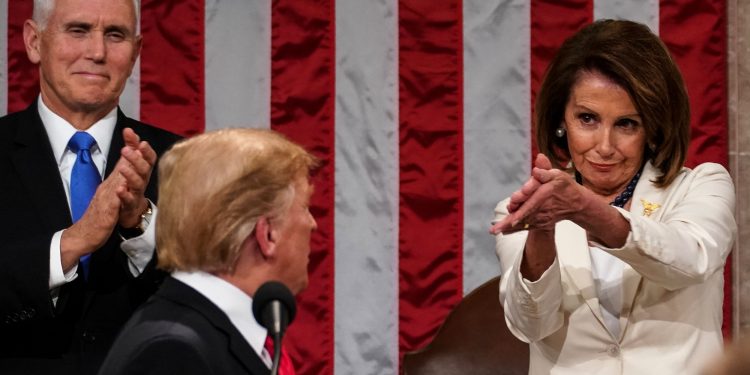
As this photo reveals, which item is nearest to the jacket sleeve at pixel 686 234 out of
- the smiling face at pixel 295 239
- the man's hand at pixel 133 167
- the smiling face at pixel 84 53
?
the smiling face at pixel 295 239

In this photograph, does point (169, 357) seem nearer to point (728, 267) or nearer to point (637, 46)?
point (637, 46)

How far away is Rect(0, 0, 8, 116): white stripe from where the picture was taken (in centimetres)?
402

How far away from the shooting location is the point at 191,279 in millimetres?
1959

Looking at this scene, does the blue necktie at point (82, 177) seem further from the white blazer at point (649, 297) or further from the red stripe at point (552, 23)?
the red stripe at point (552, 23)

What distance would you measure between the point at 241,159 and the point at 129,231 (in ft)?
2.43

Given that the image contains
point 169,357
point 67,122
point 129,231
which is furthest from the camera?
point 67,122

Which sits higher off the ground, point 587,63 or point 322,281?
point 587,63

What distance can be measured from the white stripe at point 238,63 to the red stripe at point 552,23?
85 centimetres

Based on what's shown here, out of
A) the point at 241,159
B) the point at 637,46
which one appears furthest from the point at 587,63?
the point at 241,159

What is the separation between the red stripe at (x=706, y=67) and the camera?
13.2 ft

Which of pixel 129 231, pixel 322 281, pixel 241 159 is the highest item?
pixel 241 159

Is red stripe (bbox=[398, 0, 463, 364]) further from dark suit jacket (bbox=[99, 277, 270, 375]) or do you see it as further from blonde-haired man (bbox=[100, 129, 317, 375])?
dark suit jacket (bbox=[99, 277, 270, 375])

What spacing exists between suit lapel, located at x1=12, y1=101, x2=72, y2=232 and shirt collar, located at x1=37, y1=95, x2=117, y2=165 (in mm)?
26

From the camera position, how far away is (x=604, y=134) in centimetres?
264
